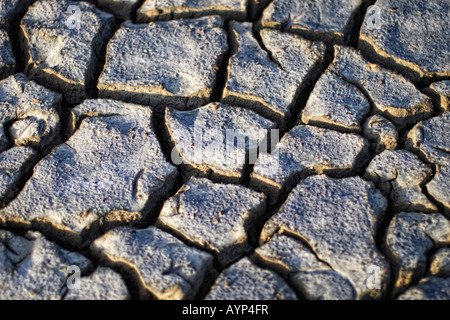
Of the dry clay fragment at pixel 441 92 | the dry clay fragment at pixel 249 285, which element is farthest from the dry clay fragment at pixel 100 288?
the dry clay fragment at pixel 441 92

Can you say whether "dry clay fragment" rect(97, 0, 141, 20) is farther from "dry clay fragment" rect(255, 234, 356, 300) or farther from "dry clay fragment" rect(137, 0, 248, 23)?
"dry clay fragment" rect(255, 234, 356, 300)

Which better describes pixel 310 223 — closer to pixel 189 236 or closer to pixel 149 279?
pixel 189 236

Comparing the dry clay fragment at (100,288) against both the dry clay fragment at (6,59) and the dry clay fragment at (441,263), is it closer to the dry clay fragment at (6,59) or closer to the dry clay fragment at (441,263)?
the dry clay fragment at (441,263)

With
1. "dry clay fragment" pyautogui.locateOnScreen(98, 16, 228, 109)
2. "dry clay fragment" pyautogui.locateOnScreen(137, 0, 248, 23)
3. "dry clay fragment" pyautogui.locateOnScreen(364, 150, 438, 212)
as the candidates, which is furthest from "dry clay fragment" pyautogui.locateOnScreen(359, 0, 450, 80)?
"dry clay fragment" pyautogui.locateOnScreen(98, 16, 228, 109)

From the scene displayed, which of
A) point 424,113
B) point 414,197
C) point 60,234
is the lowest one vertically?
point 60,234

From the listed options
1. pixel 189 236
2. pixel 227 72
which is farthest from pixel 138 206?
pixel 227 72

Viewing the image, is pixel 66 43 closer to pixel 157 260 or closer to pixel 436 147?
pixel 157 260
